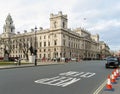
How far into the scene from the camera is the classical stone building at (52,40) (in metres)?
104

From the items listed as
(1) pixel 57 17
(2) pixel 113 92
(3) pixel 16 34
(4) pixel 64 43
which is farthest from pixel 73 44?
(2) pixel 113 92

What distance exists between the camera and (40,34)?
117750mm

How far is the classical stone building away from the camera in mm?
104125

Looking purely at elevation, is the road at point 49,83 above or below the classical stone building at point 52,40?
below

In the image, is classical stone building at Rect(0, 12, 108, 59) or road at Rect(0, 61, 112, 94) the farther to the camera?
classical stone building at Rect(0, 12, 108, 59)

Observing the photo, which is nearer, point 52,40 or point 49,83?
point 49,83

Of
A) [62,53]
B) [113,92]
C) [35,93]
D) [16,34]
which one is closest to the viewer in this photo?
[35,93]

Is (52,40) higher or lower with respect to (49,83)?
higher

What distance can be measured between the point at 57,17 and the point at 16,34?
3880 centimetres

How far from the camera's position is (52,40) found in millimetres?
108250

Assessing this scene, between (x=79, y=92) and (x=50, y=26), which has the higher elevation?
(x=50, y=26)

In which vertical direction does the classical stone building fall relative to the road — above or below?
above

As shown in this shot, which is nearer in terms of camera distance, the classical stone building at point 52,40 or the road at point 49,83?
the road at point 49,83

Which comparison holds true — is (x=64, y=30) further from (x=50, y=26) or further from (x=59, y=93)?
(x=59, y=93)
